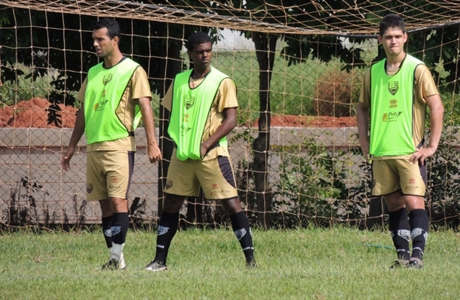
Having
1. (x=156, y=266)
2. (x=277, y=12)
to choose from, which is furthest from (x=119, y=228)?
(x=277, y=12)

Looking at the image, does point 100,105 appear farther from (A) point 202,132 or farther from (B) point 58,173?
(B) point 58,173

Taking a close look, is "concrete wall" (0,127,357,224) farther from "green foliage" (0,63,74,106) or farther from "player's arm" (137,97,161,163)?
"player's arm" (137,97,161,163)

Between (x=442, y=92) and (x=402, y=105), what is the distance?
4.77m

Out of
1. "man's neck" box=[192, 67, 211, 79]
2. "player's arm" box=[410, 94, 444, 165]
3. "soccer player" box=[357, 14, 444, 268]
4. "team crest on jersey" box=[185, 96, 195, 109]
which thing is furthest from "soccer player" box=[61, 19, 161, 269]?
"player's arm" box=[410, 94, 444, 165]

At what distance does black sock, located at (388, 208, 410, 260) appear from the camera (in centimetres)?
750

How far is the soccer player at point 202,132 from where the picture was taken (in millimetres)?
7496

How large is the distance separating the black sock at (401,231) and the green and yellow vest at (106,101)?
6.84 ft

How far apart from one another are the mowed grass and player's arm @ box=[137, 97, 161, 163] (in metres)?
0.87

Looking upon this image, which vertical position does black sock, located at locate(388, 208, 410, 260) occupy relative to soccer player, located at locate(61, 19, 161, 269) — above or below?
below

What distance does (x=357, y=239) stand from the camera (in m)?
10.2

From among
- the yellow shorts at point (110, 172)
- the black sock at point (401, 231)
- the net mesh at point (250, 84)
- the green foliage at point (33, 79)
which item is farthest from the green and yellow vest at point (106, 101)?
the green foliage at point (33, 79)

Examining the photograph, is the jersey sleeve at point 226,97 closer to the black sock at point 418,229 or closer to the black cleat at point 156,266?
the black cleat at point 156,266

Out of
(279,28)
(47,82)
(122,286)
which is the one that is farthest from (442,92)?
(122,286)

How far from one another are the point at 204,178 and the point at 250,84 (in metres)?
4.14
